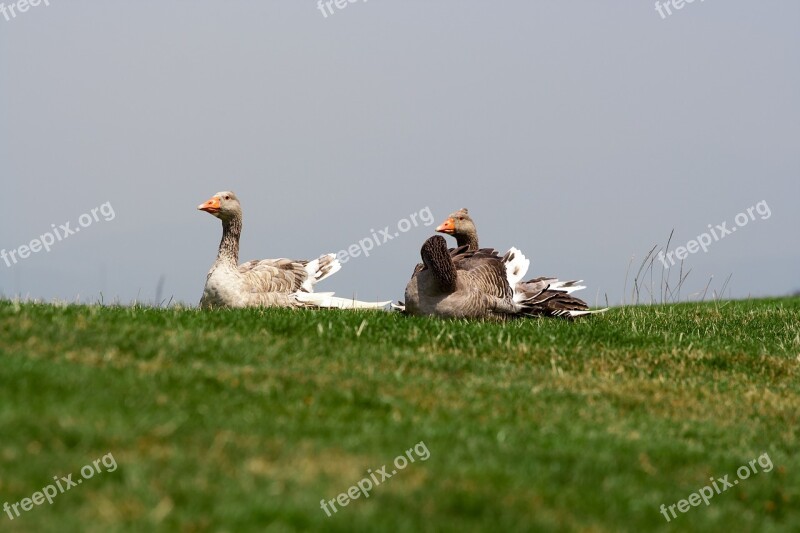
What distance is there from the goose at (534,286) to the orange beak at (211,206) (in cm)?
469

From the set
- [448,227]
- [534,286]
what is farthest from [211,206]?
[534,286]

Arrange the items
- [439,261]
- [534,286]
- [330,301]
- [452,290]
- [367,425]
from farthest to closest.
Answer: [330,301] < [534,286] < [452,290] < [439,261] < [367,425]

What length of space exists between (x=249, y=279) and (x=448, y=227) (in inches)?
170

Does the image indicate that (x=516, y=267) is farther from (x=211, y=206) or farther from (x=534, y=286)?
(x=211, y=206)

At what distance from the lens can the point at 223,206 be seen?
1980cm

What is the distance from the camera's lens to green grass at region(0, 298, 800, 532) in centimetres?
664

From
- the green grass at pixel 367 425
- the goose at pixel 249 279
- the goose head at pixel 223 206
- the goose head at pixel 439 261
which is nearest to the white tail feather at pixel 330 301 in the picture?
the goose at pixel 249 279

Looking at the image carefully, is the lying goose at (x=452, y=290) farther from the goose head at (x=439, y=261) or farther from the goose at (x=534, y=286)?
the goose at (x=534, y=286)

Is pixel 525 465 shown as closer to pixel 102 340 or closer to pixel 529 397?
pixel 529 397

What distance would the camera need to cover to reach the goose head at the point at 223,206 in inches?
776

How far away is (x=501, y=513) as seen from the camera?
268 inches

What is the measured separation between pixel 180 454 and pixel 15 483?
1159mm

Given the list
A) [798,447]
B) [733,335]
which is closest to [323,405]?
[798,447]

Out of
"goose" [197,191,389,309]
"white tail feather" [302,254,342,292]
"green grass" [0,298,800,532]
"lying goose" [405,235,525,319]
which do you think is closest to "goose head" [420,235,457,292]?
"lying goose" [405,235,525,319]
